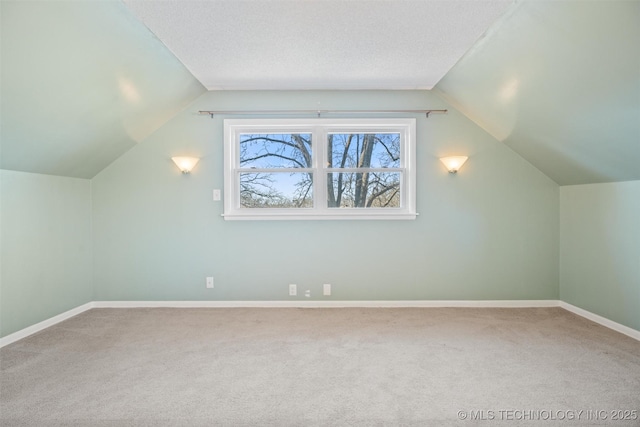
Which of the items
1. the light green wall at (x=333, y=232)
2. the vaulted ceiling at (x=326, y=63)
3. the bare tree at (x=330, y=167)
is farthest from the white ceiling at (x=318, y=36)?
the bare tree at (x=330, y=167)

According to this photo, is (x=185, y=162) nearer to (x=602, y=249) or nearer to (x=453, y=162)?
(x=453, y=162)

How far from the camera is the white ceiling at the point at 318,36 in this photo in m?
2.14

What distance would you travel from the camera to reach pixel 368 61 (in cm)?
294

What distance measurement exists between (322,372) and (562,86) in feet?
8.82

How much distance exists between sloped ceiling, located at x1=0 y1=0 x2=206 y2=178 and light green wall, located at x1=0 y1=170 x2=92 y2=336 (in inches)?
7.2

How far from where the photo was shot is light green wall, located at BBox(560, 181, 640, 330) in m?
2.92

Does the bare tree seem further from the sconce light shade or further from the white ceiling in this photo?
the white ceiling

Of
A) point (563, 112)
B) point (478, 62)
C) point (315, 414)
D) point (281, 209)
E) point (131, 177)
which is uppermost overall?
point (478, 62)

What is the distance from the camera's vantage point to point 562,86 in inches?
95.2

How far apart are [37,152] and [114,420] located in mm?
2284

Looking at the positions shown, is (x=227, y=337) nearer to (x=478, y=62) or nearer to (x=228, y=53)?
(x=228, y=53)

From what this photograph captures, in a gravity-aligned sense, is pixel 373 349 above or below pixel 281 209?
below

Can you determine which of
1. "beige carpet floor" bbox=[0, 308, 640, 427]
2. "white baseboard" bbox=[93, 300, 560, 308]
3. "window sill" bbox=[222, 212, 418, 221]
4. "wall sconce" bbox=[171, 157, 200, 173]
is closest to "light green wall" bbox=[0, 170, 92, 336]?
"beige carpet floor" bbox=[0, 308, 640, 427]

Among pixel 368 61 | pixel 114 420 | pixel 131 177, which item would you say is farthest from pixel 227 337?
pixel 368 61
